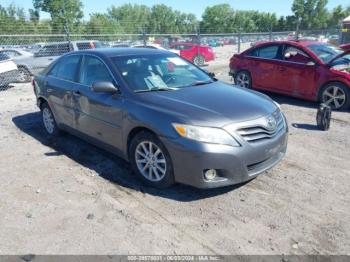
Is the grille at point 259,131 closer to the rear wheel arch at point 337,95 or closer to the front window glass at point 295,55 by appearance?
the rear wheel arch at point 337,95

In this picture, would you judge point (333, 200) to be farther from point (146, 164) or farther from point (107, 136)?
point (107, 136)

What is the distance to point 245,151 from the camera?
3537mm

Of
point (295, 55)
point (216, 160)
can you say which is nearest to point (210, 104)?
point (216, 160)

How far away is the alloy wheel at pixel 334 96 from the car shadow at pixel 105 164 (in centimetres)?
457

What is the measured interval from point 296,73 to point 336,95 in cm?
104

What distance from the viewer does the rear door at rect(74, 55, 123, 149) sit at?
432 cm

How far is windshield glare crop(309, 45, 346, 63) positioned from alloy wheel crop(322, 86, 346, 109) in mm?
765

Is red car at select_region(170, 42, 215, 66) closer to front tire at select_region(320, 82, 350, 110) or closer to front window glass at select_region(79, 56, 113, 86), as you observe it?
front tire at select_region(320, 82, 350, 110)

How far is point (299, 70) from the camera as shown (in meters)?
7.91

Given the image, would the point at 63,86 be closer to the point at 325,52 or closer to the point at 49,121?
the point at 49,121

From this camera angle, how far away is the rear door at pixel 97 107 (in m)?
4.32

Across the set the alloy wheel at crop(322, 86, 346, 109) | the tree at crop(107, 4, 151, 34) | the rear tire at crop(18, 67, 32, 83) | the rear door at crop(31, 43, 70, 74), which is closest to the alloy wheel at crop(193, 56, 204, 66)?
the rear door at crop(31, 43, 70, 74)

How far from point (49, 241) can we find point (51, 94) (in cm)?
324

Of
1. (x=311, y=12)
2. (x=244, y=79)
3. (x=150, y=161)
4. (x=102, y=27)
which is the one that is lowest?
(x=150, y=161)
